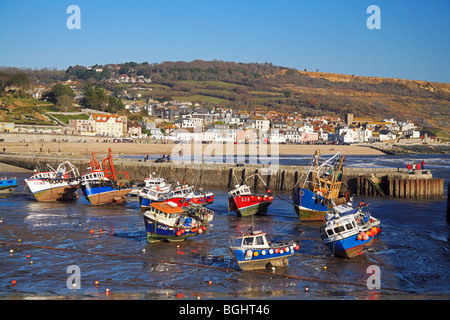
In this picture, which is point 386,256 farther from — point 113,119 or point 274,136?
point 274,136

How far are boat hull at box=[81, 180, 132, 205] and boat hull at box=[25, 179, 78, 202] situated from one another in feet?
9.02

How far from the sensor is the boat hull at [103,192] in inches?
1528

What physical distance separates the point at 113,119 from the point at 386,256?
4174 inches

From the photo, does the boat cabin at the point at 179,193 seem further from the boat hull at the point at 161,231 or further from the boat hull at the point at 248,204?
the boat hull at the point at 161,231

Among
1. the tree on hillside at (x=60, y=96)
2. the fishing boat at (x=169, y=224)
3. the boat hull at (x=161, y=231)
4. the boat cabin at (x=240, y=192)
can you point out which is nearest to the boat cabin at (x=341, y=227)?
the fishing boat at (x=169, y=224)

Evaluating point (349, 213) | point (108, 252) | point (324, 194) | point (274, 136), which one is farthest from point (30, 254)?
point (274, 136)

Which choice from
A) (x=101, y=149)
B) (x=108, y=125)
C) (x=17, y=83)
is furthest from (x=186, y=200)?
(x=17, y=83)

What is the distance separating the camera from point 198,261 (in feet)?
75.2

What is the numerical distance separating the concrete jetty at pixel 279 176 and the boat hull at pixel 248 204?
12.9 metres

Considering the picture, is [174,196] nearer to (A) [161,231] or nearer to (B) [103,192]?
(A) [161,231]

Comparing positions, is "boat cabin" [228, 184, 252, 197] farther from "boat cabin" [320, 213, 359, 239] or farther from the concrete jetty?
the concrete jetty

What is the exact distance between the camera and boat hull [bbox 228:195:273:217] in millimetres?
34812

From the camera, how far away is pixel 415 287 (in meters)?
19.5

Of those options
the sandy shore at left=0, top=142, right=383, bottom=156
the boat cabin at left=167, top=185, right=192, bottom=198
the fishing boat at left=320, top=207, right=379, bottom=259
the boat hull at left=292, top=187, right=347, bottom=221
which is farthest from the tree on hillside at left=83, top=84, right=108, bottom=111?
the fishing boat at left=320, top=207, right=379, bottom=259
